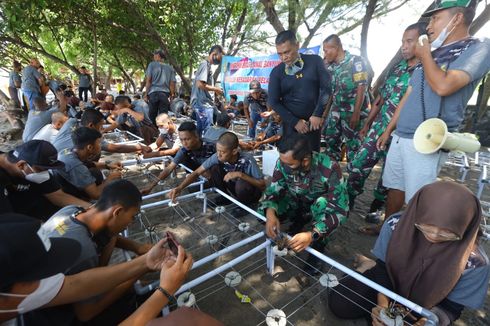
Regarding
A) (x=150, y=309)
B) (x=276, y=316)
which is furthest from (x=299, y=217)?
(x=150, y=309)

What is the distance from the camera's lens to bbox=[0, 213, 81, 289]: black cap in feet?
2.50

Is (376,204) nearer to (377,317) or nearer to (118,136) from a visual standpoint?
(377,317)

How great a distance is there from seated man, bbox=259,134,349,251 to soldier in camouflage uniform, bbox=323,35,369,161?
1.40 meters

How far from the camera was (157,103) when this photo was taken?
217 inches

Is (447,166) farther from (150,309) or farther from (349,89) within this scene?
(150,309)

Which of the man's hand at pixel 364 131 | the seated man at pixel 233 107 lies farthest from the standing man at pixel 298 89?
the seated man at pixel 233 107

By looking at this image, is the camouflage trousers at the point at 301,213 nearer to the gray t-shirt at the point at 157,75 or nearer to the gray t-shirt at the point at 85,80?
the gray t-shirt at the point at 157,75

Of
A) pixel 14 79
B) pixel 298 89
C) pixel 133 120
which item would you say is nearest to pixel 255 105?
pixel 133 120

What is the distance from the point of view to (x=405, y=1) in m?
7.47

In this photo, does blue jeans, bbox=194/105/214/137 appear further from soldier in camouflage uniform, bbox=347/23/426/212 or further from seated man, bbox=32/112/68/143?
soldier in camouflage uniform, bbox=347/23/426/212

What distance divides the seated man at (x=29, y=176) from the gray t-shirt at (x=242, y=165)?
4.57ft

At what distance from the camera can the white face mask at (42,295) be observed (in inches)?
34.1

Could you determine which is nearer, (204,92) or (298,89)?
(298,89)

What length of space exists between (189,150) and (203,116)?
66.3 inches
